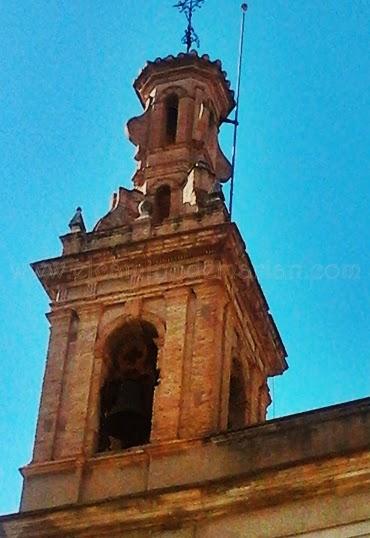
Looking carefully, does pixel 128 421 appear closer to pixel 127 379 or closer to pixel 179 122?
pixel 127 379

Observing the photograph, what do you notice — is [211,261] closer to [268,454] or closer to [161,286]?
[161,286]

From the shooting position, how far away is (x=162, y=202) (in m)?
22.3

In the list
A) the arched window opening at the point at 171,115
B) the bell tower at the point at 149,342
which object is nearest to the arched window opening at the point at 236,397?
the bell tower at the point at 149,342

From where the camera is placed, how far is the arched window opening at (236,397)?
2072 centimetres

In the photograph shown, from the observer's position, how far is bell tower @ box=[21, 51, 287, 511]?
60.9ft

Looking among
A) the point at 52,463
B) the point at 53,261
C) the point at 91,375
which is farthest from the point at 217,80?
the point at 52,463

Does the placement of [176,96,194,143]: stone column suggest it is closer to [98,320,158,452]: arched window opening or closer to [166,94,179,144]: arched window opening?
[166,94,179,144]: arched window opening

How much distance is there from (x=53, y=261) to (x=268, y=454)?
4887mm

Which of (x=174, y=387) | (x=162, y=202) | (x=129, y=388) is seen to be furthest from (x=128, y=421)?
(x=162, y=202)

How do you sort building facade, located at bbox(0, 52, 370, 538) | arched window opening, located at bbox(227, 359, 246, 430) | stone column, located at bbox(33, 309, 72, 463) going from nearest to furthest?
building facade, located at bbox(0, 52, 370, 538) < stone column, located at bbox(33, 309, 72, 463) < arched window opening, located at bbox(227, 359, 246, 430)

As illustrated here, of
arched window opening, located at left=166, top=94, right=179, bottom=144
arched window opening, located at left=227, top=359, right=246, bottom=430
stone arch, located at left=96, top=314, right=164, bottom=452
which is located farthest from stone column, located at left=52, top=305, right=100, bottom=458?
arched window opening, located at left=166, top=94, right=179, bottom=144

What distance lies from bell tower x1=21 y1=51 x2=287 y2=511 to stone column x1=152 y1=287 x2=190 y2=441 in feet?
0.06

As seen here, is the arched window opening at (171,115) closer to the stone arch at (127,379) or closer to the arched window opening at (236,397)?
the stone arch at (127,379)

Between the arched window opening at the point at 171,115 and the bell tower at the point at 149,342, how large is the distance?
2.06 ft
